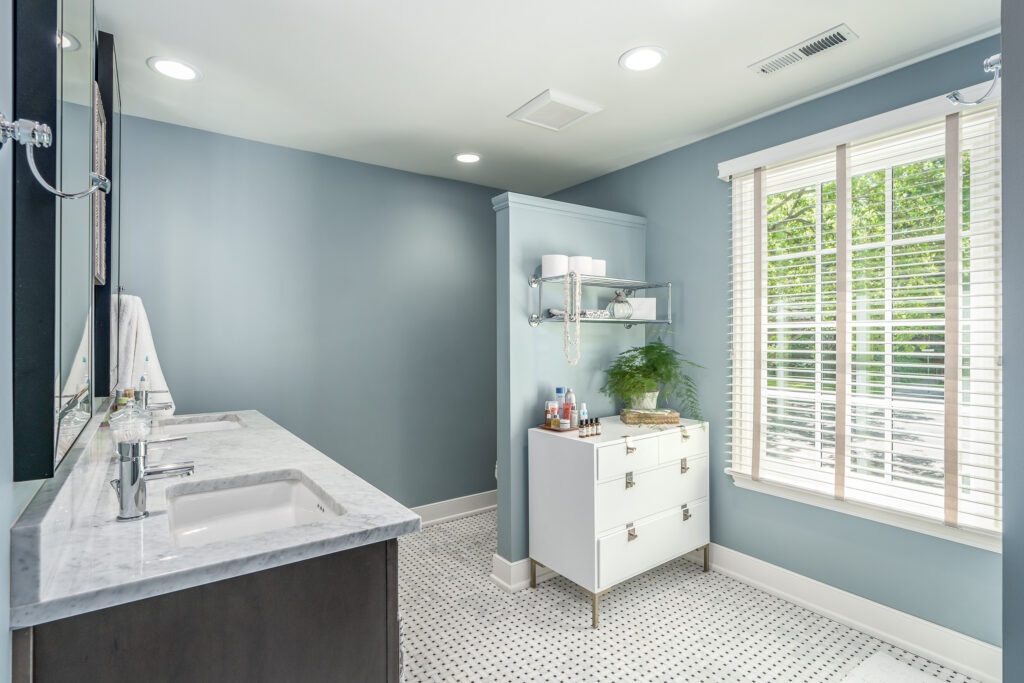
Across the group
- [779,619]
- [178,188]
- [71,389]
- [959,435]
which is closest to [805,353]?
[959,435]

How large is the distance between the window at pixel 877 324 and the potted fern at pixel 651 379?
0.93ft

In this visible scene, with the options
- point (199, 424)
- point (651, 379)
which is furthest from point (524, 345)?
point (199, 424)

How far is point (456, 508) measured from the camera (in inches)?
146

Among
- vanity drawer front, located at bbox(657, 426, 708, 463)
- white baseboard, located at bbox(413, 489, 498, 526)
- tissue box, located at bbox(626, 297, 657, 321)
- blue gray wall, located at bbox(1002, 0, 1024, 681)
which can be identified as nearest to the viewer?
blue gray wall, located at bbox(1002, 0, 1024, 681)

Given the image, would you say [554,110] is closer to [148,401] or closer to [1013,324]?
[1013,324]

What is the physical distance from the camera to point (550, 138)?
115 inches

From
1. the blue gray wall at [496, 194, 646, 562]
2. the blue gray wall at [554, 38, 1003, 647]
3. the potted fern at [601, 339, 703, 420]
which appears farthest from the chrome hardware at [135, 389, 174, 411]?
the blue gray wall at [554, 38, 1003, 647]

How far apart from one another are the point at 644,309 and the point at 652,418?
0.64 meters

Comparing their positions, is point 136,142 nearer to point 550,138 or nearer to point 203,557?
point 550,138

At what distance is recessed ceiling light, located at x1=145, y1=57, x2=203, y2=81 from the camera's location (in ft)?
6.80

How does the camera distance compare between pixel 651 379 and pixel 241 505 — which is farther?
pixel 651 379

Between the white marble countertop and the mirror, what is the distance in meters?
0.13

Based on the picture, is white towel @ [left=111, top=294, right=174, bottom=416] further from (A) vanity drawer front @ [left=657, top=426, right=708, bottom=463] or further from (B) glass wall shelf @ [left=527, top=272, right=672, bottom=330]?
(A) vanity drawer front @ [left=657, top=426, right=708, bottom=463]

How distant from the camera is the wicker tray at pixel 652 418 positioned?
2758mm
